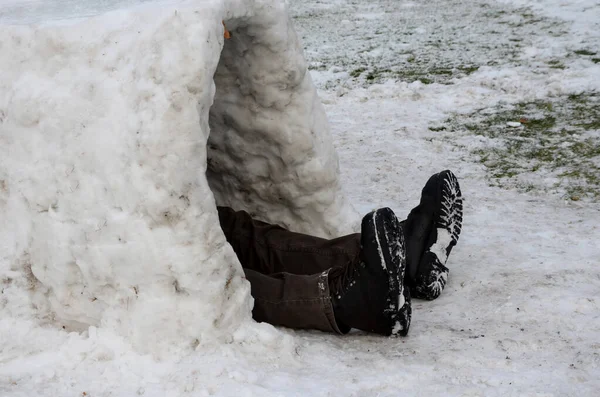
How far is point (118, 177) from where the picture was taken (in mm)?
2076

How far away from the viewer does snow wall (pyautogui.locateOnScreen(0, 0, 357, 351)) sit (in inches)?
80.7

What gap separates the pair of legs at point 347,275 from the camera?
2.34 meters

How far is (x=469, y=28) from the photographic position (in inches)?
305

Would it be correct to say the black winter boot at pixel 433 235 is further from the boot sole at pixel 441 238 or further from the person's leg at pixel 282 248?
the person's leg at pixel 282 248

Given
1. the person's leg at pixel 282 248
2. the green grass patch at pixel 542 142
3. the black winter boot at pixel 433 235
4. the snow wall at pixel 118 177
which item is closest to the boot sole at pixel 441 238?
the black winter boot at pixel 433 235

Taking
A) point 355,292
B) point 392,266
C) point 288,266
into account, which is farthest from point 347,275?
point 288,266

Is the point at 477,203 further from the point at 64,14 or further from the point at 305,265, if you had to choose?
the point at 64,14

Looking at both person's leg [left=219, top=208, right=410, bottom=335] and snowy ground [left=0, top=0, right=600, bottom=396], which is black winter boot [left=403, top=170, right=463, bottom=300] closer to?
snowy ground [left=0, top=0, right=600, bottom=396]

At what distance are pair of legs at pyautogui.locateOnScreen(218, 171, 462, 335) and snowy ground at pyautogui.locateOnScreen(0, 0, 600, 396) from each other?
83 millimetres

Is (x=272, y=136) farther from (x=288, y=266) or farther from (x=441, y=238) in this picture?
(x=441, y=238)

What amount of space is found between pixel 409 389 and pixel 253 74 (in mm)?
1448

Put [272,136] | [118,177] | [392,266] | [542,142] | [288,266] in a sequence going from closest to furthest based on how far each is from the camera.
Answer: [118,177], [392,266], [288,266], [272,136], [542,142]

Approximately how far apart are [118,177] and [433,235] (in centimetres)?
143

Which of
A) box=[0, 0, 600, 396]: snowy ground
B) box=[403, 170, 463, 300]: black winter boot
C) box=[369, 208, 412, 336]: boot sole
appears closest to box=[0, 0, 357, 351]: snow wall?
box=[0, 0, 600, 396]: snowy ground
